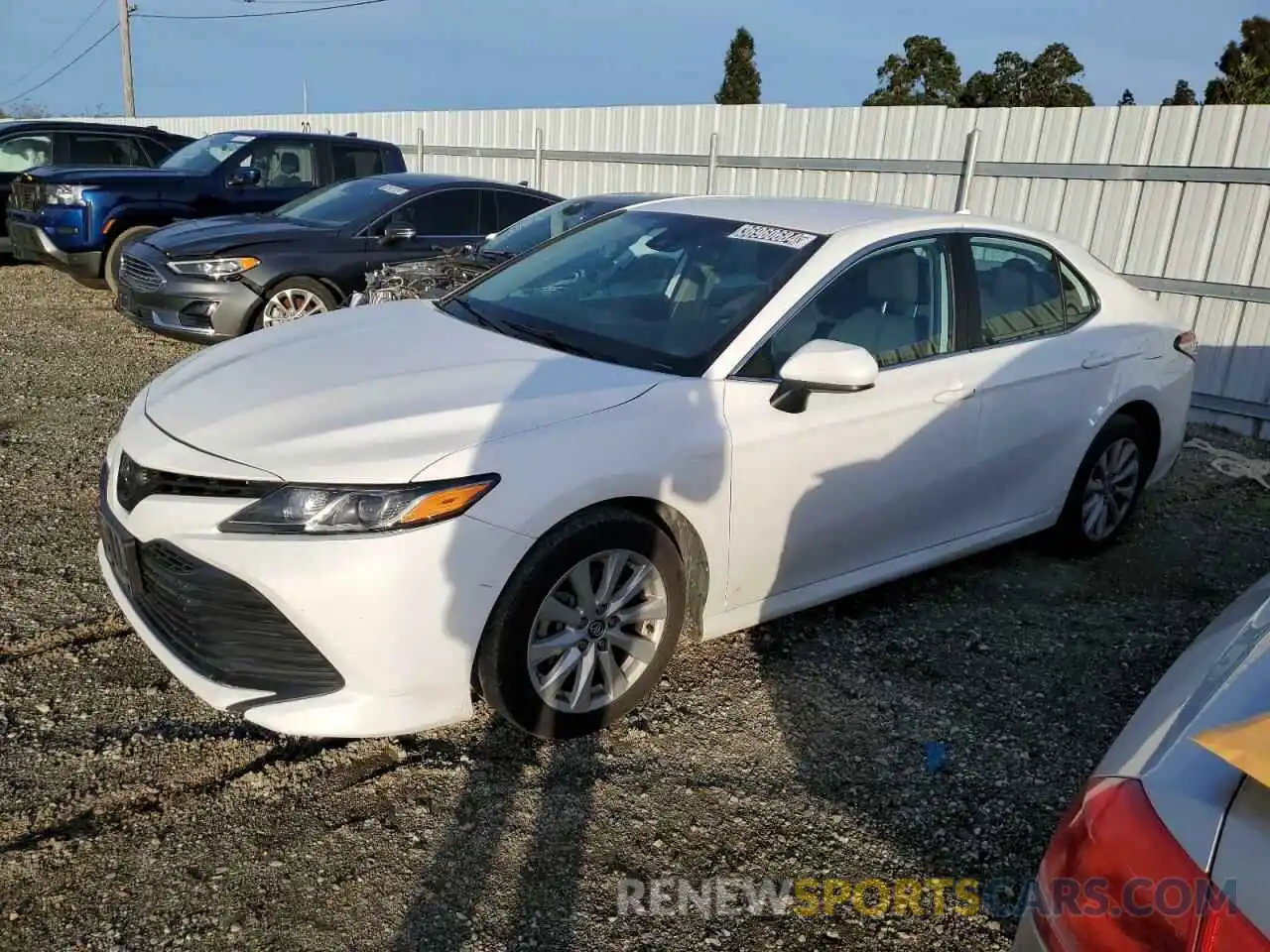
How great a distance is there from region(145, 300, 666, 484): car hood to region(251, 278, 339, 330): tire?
13.0ft

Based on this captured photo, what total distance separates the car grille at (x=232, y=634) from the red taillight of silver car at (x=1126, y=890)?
6.00 feet

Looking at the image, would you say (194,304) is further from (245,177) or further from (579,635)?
(579,635)

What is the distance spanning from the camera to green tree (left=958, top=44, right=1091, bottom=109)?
96.2 feet

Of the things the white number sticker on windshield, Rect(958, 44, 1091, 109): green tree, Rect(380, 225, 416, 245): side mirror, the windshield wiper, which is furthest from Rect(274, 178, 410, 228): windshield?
Rect(958, 44, 1091, 109): green tree

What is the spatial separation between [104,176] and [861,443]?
858 centimetres

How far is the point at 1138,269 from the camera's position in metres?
8.14

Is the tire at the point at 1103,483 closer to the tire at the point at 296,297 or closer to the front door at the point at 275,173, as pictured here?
the tire at the point at 296,297

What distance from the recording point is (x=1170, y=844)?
1.41m

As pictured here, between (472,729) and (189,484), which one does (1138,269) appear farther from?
(189,484)

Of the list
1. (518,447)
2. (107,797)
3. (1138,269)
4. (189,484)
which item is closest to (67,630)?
(107,797)

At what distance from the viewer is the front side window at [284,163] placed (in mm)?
10320

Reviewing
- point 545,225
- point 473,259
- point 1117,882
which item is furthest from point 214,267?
point 1117,882

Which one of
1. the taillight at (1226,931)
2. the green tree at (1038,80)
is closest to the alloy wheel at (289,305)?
the taillight at (1226,931)

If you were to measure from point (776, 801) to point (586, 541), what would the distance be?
95cm
